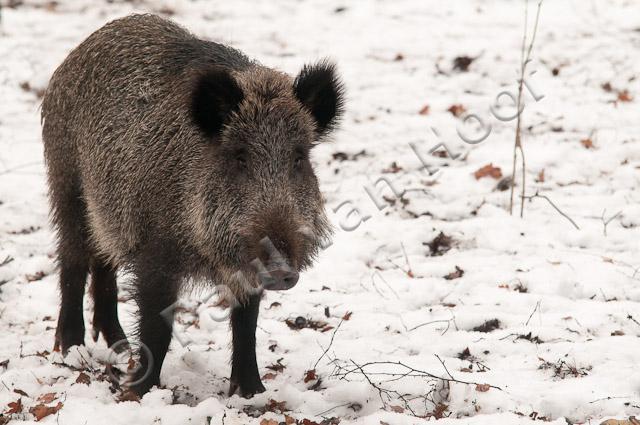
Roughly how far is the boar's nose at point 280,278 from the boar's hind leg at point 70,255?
6.51ft

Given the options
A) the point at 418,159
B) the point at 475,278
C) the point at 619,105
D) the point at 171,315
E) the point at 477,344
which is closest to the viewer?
the point at 171,315

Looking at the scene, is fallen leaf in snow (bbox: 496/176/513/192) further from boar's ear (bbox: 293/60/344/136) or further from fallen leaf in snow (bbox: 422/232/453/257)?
boar's ear (bbox: 293/60/344/136)

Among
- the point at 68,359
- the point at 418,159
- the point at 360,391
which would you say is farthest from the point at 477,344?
the point at 418,159

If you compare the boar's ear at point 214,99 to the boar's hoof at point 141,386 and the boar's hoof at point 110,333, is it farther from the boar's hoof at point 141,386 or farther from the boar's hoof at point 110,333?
the boar's hoof at point 110,333

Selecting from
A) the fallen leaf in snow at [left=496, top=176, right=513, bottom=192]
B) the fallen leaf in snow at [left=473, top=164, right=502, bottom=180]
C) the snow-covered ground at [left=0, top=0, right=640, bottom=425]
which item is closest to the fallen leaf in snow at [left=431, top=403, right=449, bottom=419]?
the snow-covered ground at [left=0, top=0, right=640, bottom=425]

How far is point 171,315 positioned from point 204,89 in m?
1.24

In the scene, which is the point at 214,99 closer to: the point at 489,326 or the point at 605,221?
the point at 489,326

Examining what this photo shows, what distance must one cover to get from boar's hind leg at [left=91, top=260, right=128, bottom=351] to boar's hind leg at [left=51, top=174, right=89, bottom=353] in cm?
13

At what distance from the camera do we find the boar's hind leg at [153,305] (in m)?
4.26

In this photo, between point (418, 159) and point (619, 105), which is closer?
point (418, 159)

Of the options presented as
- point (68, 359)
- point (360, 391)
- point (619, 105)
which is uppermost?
point (619, 105)

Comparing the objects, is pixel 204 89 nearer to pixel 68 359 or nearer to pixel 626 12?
pixel 68 359

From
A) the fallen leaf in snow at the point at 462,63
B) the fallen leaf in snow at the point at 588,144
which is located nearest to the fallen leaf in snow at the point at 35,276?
the fallen leaf in snow at the point at 588,144

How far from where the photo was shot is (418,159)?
7789mm
